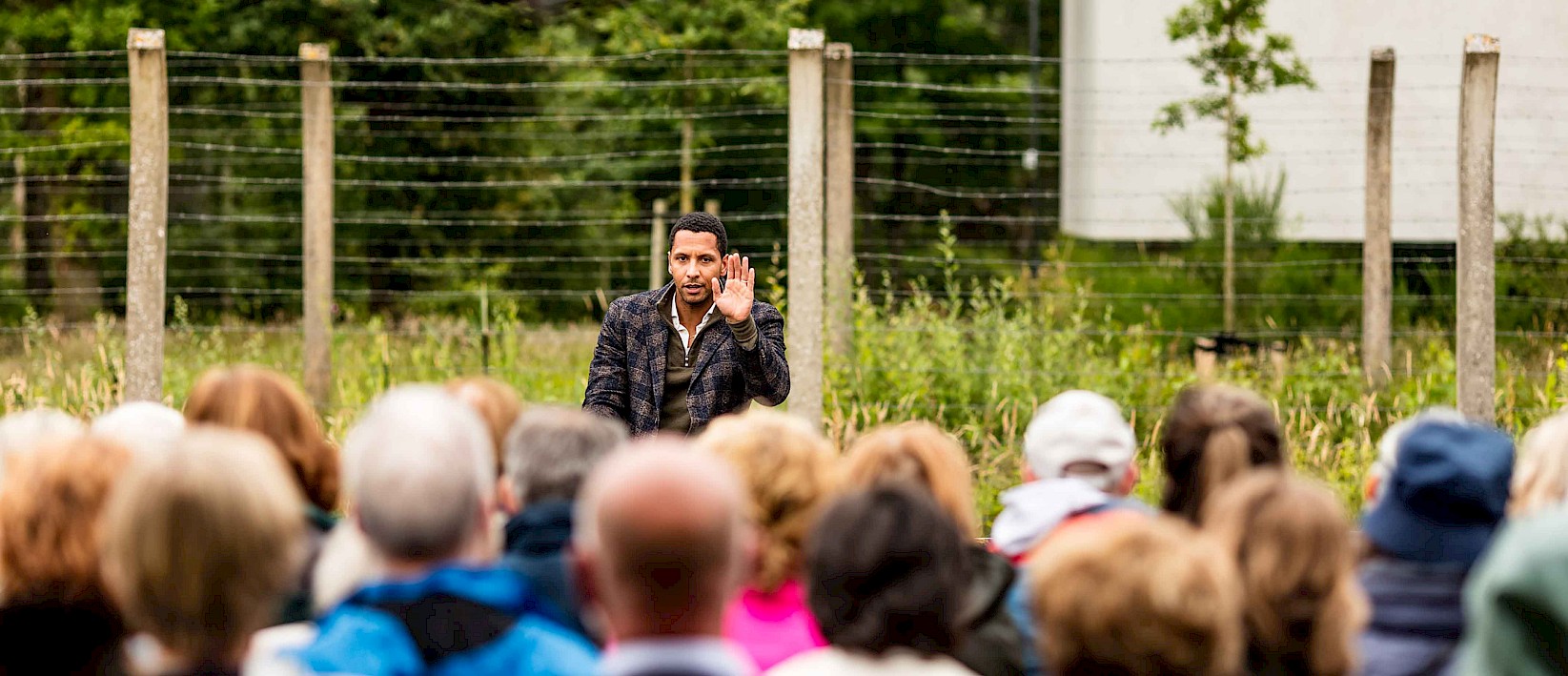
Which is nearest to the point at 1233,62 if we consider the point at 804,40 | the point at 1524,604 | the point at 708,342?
the point at 804,40

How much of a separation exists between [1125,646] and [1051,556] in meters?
0.20

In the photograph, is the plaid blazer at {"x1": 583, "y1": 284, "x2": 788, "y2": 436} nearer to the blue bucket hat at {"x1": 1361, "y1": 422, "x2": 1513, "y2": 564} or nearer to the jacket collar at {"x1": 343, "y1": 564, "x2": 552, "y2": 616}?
the blue bucket hat at {"x1": 1361, "y1": 422, "x2": 1513, "y2": 564}

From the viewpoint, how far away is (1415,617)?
2.97 m

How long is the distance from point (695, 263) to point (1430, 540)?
3181mm

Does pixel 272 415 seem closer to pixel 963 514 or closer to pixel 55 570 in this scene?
pixel 55 570

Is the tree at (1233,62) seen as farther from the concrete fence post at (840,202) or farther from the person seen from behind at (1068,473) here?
the person seen from behind at (1068,473)

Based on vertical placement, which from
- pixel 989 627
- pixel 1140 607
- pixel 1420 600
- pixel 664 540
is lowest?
pixel 989 627

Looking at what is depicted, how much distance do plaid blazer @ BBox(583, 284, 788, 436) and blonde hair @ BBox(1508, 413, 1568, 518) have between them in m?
2.86

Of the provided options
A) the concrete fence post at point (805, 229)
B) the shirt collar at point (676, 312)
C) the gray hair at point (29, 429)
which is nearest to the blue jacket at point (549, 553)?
the gray hair at point (29, 429)

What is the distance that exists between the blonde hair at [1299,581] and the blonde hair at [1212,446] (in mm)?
691

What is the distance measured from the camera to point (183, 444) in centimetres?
240

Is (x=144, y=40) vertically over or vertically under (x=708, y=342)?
over

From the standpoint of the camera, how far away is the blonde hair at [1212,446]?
3389 millimetres

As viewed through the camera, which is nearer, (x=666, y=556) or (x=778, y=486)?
(x=666, y=556)
